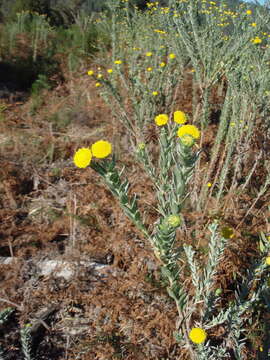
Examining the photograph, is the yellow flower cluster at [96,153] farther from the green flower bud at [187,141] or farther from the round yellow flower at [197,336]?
the round yellow flower at [197,336]

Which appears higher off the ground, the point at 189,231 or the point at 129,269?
the point at 189,231

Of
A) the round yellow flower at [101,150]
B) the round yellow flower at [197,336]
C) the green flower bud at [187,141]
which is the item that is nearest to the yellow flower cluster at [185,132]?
the green flower bud at [187,141]

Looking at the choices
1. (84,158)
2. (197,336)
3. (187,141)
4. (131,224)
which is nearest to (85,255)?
(131,224)

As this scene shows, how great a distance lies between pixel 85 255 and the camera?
2078 mm

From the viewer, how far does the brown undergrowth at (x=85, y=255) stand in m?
1.59

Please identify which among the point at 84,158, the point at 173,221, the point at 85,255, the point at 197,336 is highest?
the point at 84,158

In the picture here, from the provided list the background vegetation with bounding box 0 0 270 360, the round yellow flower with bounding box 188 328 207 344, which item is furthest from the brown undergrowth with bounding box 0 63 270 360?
the round yellow flower with bounding box 188 328 207 344

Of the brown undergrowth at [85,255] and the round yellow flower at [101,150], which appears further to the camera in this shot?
the brown undergrowth at [85,255]

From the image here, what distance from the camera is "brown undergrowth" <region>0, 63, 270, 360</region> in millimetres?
1593

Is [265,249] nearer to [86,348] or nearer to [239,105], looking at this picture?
[86,348]

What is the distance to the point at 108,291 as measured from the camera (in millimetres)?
1799

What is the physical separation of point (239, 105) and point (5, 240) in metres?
2.18

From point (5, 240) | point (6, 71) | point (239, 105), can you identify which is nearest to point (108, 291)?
point (5, 240)

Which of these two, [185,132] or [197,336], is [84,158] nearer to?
[185,132]
